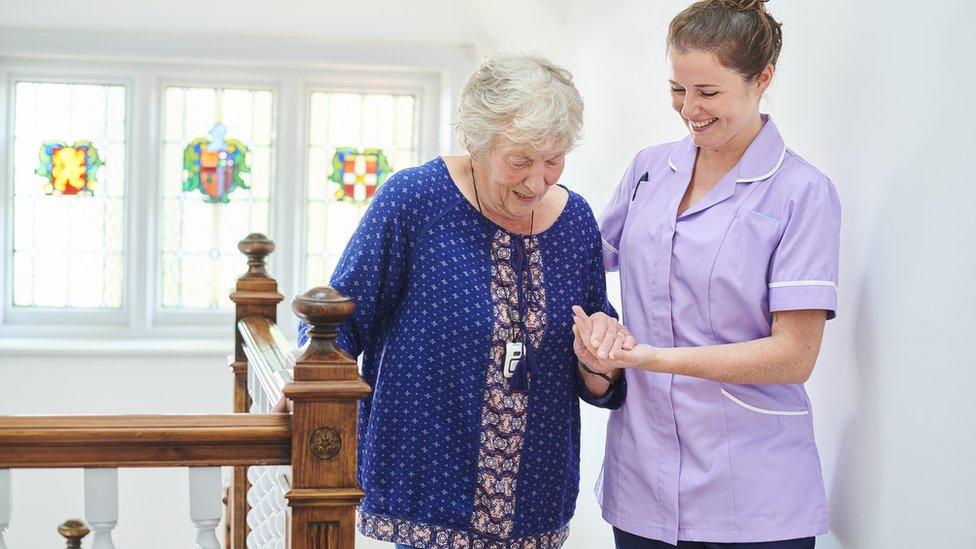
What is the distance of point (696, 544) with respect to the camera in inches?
81.2

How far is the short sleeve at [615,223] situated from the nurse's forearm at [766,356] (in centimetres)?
39

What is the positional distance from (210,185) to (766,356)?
167 inches

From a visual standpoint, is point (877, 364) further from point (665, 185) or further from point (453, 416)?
point (453, 416)

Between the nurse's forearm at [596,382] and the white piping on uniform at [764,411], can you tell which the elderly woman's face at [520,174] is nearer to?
the nurse's forearm at [596,382]

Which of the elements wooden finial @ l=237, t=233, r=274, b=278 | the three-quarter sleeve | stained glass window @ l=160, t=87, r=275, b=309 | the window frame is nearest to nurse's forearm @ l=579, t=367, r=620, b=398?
the three-quarter sleeve

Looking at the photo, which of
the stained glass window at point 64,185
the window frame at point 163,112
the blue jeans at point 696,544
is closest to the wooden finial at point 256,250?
the blue jeans at point 696,544

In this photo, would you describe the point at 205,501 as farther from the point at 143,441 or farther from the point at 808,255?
the point at 808,255

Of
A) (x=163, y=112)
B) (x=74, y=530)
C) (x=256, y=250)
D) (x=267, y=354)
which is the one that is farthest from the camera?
(x=163, y=112)

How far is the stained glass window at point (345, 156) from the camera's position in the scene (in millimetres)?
5750

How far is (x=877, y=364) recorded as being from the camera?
2.04 meters

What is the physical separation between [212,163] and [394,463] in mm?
3944

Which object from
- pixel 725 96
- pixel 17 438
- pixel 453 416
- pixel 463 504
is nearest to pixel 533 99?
pixel 725 96

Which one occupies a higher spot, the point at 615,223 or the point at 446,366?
the point at 615,223

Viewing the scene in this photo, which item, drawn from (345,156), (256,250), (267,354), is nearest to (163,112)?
(345,156)
